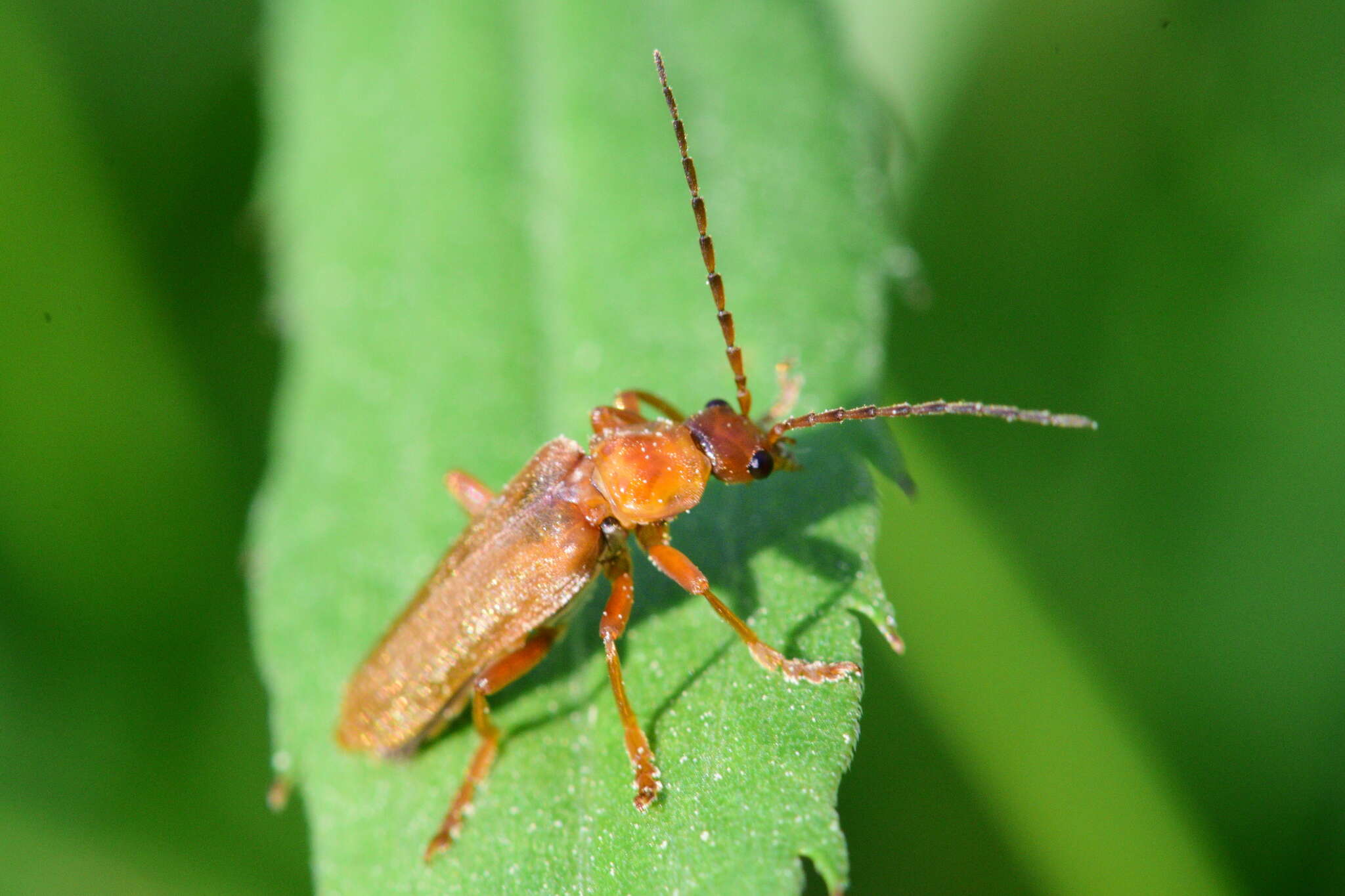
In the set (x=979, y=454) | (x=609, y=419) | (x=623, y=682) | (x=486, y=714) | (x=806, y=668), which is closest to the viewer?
(x=806, y=668)

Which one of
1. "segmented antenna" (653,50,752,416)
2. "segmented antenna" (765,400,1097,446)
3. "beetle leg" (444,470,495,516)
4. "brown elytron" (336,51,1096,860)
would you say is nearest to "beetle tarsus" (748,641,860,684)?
"brown elytron" (336,51,1096,860)

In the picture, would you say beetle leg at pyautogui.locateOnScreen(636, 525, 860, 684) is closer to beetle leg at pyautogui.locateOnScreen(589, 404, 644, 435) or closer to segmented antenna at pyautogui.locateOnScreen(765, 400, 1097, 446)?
beetle leg at pyautogui.locateOnScreen(589, 404, 644, 435)

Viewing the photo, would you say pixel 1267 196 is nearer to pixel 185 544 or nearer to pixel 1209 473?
pixel 1209 473

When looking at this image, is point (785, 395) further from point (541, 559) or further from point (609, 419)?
point (541, 559)

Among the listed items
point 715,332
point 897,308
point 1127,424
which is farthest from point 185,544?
point 1127,424

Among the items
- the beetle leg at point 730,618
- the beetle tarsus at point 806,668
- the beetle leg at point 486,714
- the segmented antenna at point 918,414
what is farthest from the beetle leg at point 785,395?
the beetle leg at point 486,714

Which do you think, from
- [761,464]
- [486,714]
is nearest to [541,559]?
[486,714]
